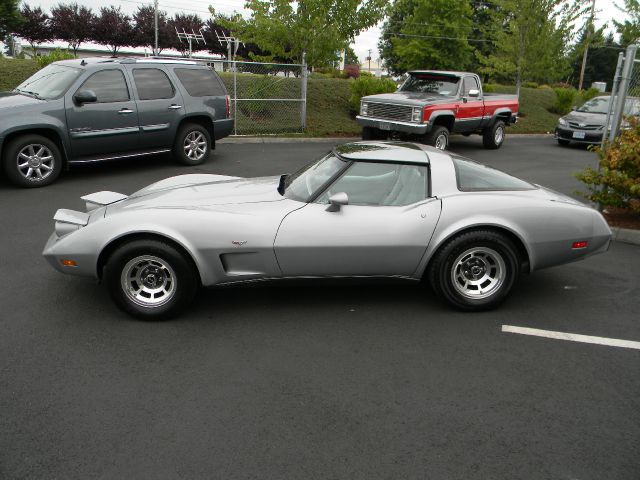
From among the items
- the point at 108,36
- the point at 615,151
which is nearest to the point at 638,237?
the point at 615,151

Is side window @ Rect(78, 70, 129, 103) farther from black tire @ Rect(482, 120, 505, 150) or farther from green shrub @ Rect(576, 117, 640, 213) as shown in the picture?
black tire @ Rect(482, 120, 505, 150)

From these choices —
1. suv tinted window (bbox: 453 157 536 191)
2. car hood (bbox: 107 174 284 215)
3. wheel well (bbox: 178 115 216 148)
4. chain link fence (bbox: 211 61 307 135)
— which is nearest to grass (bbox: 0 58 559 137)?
chain link fence (bbox: 211 61 307 135)

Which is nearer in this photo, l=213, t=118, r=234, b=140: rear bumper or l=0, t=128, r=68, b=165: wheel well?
l=0, t=128, r=68, b=165: wheel well

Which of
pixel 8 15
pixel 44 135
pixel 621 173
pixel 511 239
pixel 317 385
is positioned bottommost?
pixel 317 385

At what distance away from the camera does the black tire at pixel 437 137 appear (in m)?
13.1

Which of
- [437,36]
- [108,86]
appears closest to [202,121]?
[108,86]

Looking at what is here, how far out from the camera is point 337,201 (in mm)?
4418

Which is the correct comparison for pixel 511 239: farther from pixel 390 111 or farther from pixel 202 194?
pixel 390 111

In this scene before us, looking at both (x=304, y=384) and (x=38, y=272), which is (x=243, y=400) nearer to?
(x=304, y=384)

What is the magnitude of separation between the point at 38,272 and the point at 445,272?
3698 mm

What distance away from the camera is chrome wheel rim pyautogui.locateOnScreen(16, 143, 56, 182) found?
27.8 feet

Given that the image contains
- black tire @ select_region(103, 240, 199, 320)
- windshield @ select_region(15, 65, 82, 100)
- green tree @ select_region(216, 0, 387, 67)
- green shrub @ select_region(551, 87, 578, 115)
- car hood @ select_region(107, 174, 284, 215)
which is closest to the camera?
black tire @ select_region(103, 240, 199, 320)

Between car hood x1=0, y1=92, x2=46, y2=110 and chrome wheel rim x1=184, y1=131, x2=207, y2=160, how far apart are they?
8.60ft

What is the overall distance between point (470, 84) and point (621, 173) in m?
7.86
